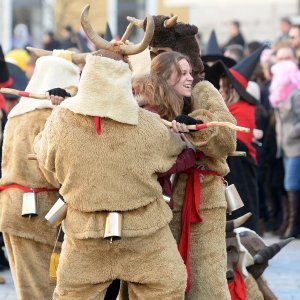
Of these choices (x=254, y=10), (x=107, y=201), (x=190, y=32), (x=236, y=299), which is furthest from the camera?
(x=254, y=10)

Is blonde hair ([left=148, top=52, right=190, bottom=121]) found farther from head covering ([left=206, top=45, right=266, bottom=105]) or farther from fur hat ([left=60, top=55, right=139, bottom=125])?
head covering ([left=206, top=45, right=266, bottom=105])

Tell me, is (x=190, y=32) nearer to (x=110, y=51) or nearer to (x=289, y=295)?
(x=110, y=51)

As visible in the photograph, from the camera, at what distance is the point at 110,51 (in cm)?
614

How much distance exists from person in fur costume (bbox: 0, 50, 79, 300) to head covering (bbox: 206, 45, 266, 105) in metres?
1.60

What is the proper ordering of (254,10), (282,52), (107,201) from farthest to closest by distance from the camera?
(254,10) → (282,52) → (107,201)

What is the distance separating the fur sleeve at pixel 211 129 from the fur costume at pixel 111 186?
0.27m

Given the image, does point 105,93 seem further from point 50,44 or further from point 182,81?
point 50,44

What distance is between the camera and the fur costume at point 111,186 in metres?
5.95

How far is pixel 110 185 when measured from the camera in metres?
5.94

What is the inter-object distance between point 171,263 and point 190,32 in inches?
61.1

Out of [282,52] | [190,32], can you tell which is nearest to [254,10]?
[282,52]

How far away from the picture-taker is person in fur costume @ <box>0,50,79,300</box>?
7.50 meters

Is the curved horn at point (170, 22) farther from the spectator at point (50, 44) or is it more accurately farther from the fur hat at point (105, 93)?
the spectator at point (50, 44)

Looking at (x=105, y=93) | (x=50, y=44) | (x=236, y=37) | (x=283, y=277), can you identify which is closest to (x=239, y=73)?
(x=283, y=277)
